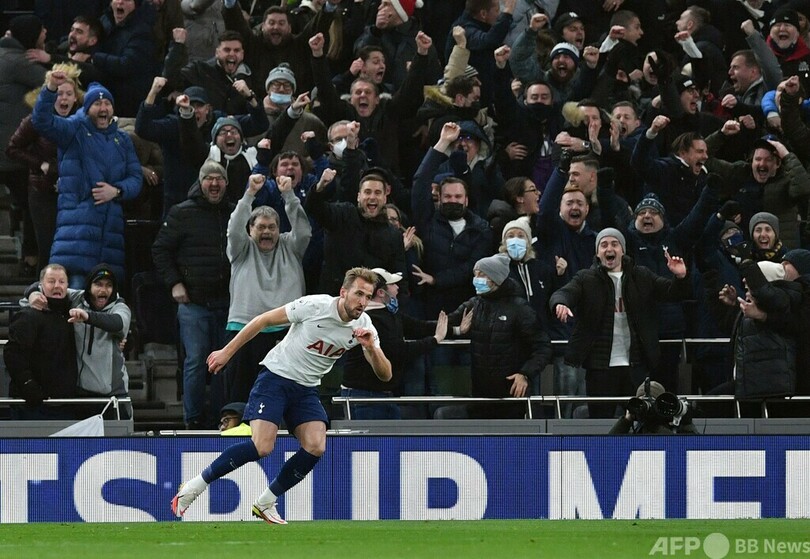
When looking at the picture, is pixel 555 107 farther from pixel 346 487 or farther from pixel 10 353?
pixel 10 353

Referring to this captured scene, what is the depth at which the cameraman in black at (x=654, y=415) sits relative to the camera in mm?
12719

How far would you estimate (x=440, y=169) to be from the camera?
1505cm

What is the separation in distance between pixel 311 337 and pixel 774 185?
5965 mm

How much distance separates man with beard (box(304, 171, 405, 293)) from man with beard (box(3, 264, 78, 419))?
2.33 m

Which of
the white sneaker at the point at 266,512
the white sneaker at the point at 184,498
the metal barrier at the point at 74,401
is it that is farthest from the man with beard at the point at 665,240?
the white sneaker at the point at 184,498

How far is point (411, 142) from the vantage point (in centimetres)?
1620

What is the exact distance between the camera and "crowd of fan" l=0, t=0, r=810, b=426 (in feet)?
45.6

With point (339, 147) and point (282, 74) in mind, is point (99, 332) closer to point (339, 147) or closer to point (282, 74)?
point (339, 147)

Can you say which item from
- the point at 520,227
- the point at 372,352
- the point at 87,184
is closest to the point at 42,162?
the point at 87,184

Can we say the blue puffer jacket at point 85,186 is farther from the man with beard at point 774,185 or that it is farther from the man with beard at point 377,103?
the man with beard at point 774,185

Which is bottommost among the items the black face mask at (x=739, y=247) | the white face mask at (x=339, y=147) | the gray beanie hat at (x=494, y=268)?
the gray beanie hat at (x=494, y=268)

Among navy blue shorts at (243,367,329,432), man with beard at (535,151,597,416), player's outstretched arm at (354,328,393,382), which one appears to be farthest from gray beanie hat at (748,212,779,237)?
navy blue shorts at (243,367,329,432)

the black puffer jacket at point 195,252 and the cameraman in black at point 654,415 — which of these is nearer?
the cameraman in black at point 654,415

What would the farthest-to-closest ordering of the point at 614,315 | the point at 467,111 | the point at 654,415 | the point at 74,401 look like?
the point at 467,111, the point at 614,315, the point at 74,401, the point at 654,415
